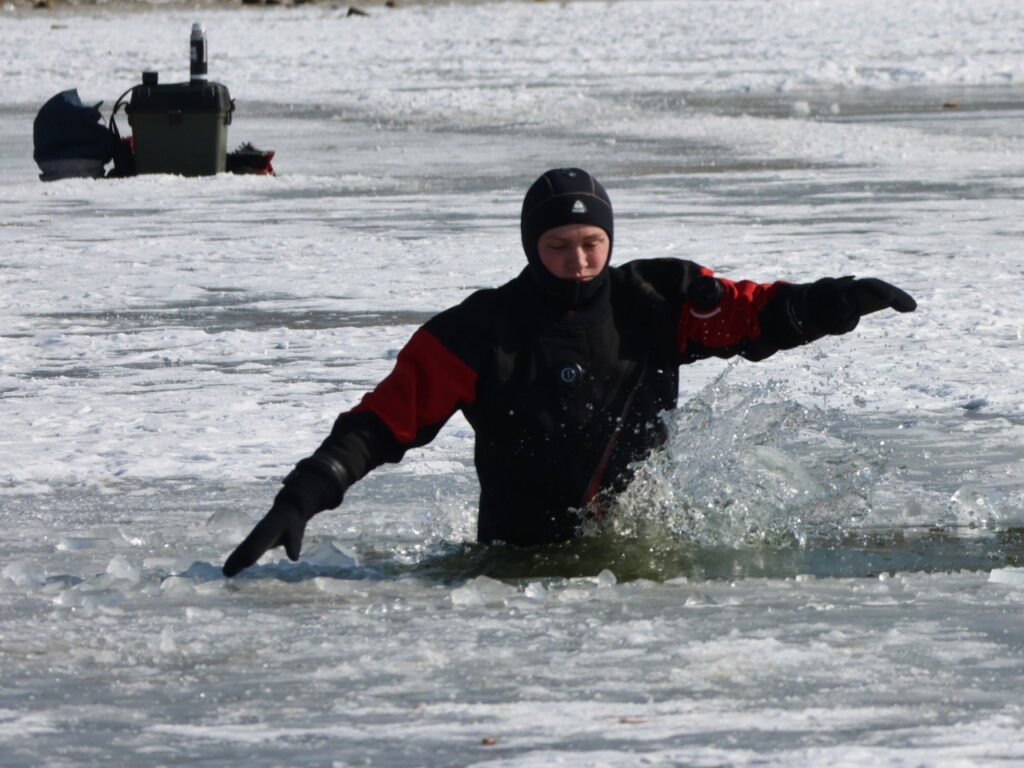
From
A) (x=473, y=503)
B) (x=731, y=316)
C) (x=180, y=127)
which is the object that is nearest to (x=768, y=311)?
(x=731, y=316)

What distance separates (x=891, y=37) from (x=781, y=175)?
16334 mm

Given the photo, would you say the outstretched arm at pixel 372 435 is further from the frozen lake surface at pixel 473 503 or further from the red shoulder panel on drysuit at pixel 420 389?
the frozen lake surface at pixel 473 503

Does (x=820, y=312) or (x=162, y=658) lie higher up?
(x=820, y=312)

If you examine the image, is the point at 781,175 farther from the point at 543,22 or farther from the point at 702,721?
the point at 543,22

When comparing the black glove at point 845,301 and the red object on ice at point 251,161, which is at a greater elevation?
the black glove at point 845,301

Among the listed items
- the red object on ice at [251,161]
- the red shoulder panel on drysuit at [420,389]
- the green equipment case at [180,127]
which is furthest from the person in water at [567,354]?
the red object on ice at [251,161]

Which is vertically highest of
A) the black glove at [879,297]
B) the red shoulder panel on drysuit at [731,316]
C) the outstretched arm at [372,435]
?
the black glove at [879,297]

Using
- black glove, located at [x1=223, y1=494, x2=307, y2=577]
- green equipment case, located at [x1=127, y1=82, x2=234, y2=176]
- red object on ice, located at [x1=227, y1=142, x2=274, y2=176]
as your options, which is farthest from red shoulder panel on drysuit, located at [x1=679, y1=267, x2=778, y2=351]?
red object on ice, located at [x1=227, y1=142, x2=274, y2=176]

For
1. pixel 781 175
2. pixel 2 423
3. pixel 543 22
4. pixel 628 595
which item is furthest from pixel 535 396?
pixel 543 22

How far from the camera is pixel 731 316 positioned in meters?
4.21

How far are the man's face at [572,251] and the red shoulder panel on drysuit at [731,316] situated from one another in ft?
0.89

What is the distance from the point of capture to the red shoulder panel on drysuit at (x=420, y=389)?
13.0 feet

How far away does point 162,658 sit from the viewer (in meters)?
3.30

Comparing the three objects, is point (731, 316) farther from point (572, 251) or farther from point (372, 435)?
point (372, 435)
